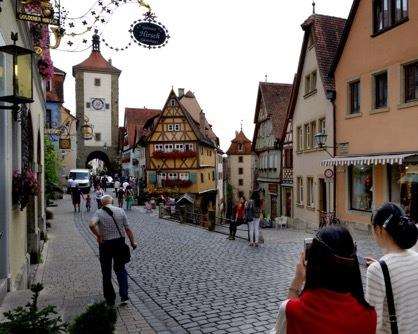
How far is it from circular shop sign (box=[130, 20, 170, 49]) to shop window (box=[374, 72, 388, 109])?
1107cm

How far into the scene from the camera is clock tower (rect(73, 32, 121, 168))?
2489 inches

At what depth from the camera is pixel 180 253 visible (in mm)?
12742

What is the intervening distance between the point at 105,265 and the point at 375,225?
206 inches

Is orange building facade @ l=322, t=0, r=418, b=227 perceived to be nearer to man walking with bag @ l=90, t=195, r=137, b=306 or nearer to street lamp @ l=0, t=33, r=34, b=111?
man walking with bag @ l=90, t=195, r=137, b=306

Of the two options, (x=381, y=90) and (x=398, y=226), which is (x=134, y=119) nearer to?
(x=381, y=90)

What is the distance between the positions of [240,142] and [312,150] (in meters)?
58.3

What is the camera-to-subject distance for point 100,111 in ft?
210

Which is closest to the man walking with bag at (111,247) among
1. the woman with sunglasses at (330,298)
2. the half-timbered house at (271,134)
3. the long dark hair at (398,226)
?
the long dark hair at (398,226)

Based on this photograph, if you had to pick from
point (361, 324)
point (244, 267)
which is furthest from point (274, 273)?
point (361, 324)

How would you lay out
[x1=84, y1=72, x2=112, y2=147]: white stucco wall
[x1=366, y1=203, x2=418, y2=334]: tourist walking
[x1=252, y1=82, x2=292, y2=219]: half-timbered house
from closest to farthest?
[x1=366, y1=203, x2=418, y2=334]: tourist walking
[x1=252, y1=82, x2=292, y2=219]: half-timbered house
[x1=84, y1=72, x2=112, y2=147]: white stucco wall

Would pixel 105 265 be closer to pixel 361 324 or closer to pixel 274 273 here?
pixel 274 273

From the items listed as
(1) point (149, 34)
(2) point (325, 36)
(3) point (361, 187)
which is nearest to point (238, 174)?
(2) point (325, 36)

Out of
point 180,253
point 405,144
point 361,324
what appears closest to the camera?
point 361,324

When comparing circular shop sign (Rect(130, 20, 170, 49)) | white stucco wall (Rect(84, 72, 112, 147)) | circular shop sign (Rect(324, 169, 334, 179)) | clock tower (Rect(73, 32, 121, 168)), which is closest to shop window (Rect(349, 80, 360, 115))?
circular shop sign (Rect(324, 169, 334, 179))
